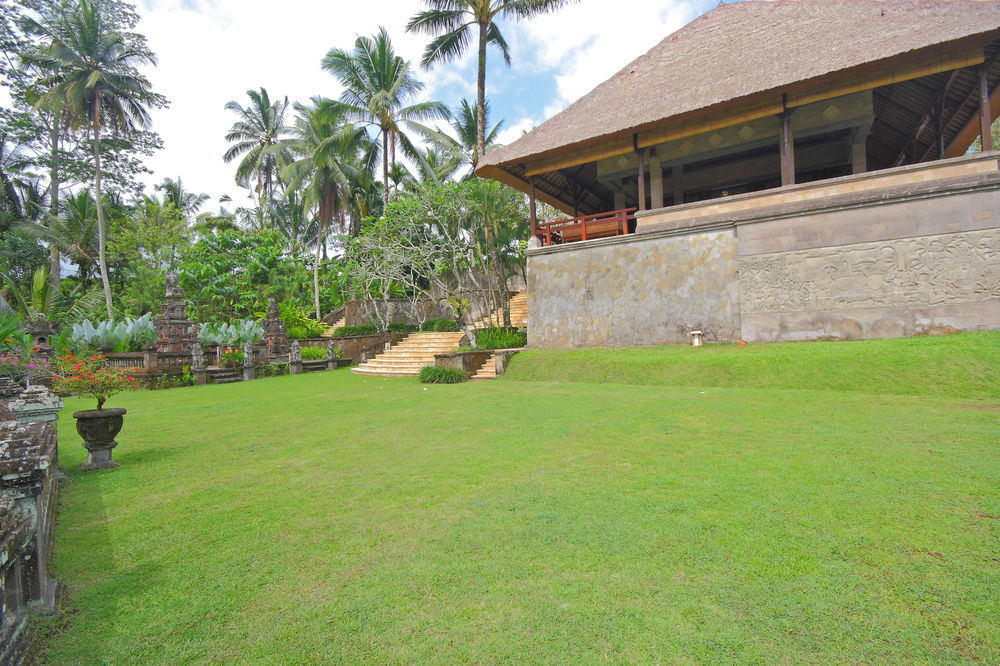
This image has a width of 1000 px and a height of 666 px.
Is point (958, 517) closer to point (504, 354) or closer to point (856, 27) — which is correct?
point (504, 354)

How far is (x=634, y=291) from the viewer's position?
42.2 feet

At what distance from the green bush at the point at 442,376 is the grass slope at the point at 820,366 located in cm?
150

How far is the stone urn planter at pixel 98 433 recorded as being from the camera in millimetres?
4766

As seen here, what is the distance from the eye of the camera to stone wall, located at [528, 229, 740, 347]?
11.7 m

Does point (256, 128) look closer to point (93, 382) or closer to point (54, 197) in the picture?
point (54, 197)

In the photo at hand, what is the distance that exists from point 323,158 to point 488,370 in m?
15.8

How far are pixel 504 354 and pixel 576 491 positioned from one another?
9.20m

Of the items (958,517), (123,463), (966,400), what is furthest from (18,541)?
(966,400)

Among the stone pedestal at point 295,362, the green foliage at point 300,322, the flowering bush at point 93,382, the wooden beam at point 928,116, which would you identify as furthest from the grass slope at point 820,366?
the green foliage at point 300,322

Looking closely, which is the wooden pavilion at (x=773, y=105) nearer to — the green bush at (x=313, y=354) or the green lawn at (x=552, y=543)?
the green lawn at (x=552, y=543)

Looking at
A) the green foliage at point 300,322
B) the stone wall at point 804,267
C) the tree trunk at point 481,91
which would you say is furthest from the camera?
the green foliage at point 300,322

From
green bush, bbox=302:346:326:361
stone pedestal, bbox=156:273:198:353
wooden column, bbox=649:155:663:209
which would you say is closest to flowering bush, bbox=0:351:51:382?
stone pedestal, bbox=156:273:198:353

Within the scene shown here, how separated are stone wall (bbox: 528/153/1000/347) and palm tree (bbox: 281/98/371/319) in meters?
14.0

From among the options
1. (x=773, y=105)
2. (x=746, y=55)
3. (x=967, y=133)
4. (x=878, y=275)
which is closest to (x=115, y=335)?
(x=773, y=105)
